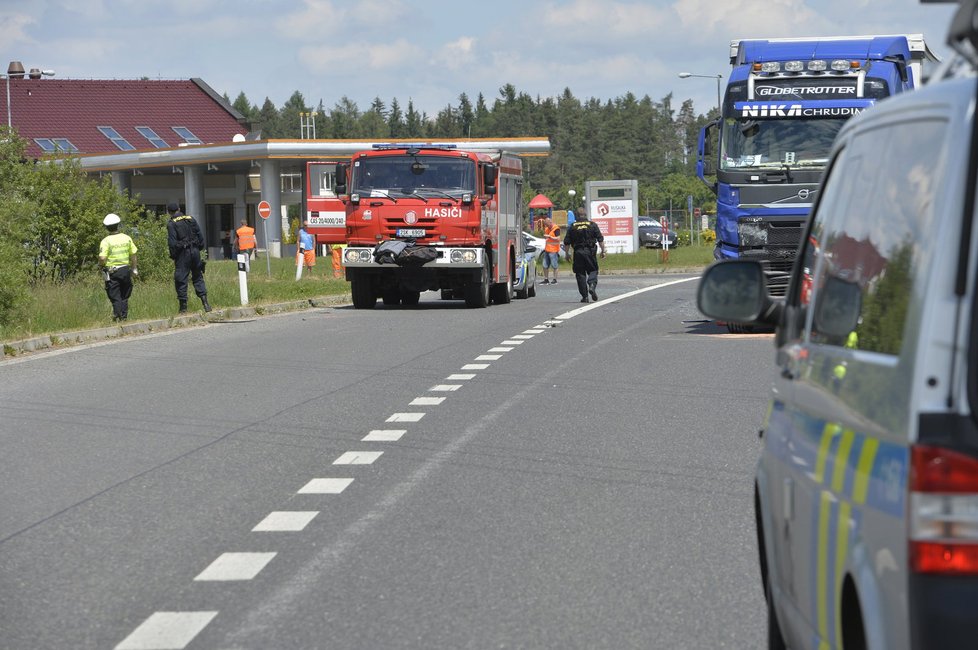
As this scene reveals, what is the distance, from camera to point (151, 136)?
326 ft

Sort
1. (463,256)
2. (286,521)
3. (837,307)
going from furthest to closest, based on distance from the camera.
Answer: (463,256)
(286,521)
(837,307)

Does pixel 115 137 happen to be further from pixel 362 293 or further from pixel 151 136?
pixel 362 293

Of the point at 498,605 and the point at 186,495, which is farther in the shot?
the point at 186,495

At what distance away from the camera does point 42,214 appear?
3372 centimetres

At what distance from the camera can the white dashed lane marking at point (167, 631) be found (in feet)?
19.1

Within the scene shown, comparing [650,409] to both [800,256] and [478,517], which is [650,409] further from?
[800,256]

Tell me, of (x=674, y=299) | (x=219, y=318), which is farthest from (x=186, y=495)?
(x=674, y=299)

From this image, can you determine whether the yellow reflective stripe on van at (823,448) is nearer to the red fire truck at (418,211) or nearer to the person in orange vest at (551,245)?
the red fire truck at (418,211)

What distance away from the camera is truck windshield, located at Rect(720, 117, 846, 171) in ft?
71.7

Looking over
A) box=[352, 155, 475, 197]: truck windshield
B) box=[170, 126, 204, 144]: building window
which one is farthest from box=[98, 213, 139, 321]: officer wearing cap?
box=[170, 126, 204, 144]: building window

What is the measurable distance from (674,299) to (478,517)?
2429 cm

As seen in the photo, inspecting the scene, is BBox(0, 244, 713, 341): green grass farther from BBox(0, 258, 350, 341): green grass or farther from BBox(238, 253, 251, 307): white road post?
BBox(238, 253, 251, 307): white road post

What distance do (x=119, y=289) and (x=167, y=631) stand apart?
63.3ft

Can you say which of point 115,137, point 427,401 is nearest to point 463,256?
point 427,401
